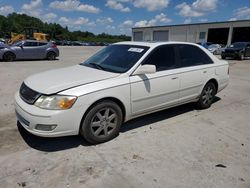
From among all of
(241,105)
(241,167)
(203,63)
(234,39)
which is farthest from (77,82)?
(234,39)

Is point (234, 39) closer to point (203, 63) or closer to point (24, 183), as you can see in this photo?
point (203, 63)

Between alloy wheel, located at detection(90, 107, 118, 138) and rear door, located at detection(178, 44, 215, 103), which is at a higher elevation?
rear door, located at detection(178, 44, 215, 103)

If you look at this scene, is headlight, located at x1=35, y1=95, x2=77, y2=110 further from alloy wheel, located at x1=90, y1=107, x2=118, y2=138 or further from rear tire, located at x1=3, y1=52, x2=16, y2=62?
rear tire, located at x1=3, y1=52, x2=16, y2=62

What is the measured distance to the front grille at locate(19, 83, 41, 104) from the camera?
342cm

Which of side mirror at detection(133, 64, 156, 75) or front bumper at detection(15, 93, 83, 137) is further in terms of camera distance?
side mirror at detection(133, 64, 156, 75)

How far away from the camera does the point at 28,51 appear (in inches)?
604

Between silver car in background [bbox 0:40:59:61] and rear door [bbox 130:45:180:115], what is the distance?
12.8 metres

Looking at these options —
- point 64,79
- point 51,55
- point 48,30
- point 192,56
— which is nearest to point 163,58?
point 192,56

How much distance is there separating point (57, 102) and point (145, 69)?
1.52m

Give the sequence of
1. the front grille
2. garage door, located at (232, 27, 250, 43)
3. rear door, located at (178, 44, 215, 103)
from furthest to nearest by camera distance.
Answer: garage door, located at (232, 27, 250, 43)
rear door, located at (178, 44, 215, 103)
the front grille

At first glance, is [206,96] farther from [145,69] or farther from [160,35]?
[160,35]

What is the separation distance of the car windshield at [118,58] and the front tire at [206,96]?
1942 mm

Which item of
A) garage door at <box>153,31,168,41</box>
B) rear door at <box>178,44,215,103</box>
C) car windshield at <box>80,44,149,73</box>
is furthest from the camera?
garage door at <box>153,31,168,41</box>

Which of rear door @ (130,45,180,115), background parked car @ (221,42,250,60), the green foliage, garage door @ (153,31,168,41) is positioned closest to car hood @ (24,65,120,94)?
rear door @ (130,45,180,115)
